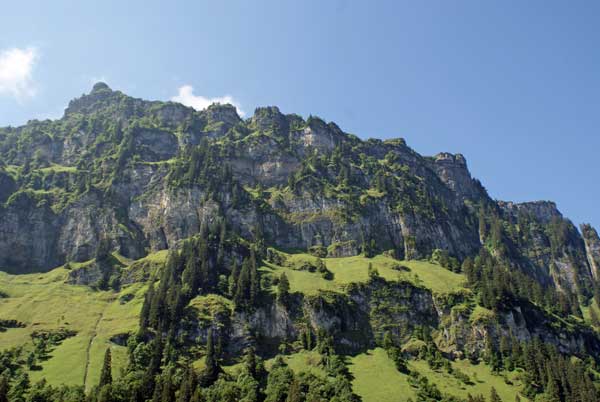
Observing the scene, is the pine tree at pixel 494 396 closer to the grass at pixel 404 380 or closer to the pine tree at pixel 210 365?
the grass at pixel 404 380

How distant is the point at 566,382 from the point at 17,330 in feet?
710

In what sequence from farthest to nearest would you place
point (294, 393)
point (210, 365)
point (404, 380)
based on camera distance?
point (404, 380) < point (210, 365) < point (294, 393)

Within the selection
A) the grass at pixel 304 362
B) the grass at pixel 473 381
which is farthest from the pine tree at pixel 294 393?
the grass at pixel 473 381

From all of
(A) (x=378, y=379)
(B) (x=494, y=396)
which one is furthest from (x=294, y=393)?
(B) (x=494, y=396)

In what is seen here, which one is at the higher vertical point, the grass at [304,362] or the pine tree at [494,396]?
the grass at [304,362]

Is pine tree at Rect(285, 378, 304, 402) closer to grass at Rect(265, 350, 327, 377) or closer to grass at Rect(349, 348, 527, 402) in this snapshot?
grass at Rect(349, 348, 527, 402)

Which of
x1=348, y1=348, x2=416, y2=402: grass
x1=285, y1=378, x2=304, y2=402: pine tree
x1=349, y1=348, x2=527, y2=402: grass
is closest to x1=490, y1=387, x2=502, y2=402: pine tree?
x1=349, y1=348, x2=527, y2=402: grass

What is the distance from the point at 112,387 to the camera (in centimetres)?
13825

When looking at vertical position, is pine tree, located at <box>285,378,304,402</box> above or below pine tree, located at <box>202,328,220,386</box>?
below

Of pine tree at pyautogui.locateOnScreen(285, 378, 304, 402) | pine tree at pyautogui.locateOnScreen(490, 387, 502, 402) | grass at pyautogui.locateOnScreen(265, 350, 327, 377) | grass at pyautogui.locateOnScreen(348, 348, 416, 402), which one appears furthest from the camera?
grass at pyautogui.locateOnScreen(265, 350, 327, 377)

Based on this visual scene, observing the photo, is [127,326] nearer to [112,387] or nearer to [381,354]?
[112,387]

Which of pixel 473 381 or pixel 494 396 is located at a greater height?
pixel 473 381

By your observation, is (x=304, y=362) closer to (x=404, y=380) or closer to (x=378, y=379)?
(x=378, y=379)

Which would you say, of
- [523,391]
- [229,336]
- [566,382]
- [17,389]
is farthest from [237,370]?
[566,382]
